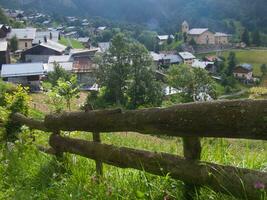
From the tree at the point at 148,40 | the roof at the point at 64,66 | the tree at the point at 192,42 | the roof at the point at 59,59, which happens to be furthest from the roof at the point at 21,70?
the tree at the point at 192,42

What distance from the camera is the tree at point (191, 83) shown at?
43.8 m

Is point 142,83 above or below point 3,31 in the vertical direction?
below

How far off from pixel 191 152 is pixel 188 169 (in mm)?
134

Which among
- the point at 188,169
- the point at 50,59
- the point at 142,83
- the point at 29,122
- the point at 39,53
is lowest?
the point at 39,53

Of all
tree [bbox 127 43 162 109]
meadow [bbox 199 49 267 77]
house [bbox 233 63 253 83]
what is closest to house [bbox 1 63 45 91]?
tree [bbox 127 43 162 109]

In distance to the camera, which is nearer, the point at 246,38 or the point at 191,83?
the point at 191,83

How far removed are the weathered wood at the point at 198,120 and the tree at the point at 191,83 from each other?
38411 millimetres

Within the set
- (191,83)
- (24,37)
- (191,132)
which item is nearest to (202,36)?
(24,37)

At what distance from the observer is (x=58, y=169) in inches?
190

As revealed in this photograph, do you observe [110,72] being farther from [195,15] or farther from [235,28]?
[195,15]

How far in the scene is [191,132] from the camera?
307 centimetres

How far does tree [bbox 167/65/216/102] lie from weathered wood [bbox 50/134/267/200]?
1503 inches

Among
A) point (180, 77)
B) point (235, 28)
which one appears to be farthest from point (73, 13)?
point (180, 77)

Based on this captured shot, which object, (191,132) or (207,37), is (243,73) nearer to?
(207,37)
